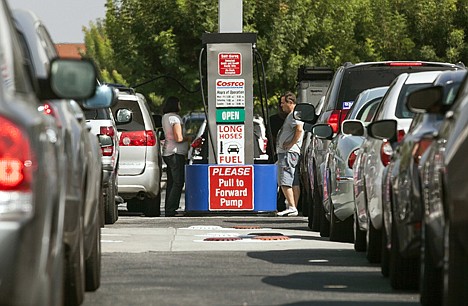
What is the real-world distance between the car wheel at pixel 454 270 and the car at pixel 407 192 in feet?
4.49

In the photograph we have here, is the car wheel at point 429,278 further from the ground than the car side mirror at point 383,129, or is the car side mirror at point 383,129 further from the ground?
the car side mirror at point 383,129

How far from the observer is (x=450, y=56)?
50469 millimetres

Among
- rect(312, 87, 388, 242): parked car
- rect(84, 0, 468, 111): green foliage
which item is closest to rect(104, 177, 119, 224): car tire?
rect(312, 87, 388, 242): parked car

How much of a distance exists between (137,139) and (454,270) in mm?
15547

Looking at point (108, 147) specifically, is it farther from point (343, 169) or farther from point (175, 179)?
point (175, 179)

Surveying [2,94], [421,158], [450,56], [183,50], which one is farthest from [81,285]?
[450,56]

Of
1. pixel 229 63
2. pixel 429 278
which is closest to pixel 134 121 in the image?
pixel 229 63

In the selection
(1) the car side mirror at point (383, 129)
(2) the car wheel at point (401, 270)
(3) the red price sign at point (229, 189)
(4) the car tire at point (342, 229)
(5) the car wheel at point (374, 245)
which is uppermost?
(1) the car side mirror at point (383, 129)

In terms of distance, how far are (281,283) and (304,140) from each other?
12.2 metres

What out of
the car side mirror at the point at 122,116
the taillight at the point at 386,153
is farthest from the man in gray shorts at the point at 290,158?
the taillight at the point at 386,153

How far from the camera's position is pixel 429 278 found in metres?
9.60

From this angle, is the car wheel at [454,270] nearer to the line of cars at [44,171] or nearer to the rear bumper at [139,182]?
the line of cars at [44,171]

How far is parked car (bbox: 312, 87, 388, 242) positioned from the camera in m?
16.1

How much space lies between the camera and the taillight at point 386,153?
13.0 m
